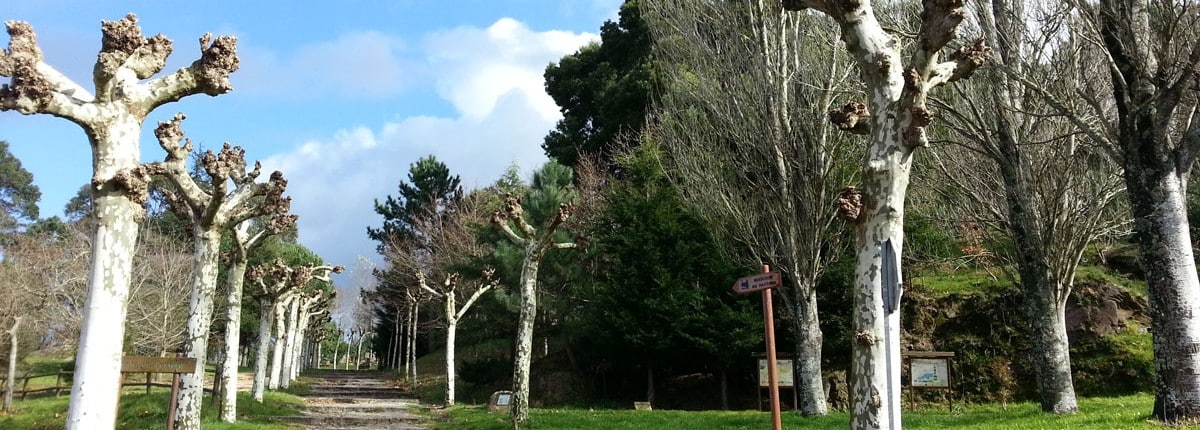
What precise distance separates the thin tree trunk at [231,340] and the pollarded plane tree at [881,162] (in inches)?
486

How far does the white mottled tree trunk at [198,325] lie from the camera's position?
39.2 feet

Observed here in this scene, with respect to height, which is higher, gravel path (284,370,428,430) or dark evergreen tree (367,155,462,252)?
dark evergreen tree (367,155,462,252)

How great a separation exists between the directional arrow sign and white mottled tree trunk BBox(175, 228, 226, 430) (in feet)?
29.3

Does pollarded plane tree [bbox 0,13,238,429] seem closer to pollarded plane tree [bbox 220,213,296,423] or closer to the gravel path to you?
pollarded plane tree [bbox 220,213,296,423]

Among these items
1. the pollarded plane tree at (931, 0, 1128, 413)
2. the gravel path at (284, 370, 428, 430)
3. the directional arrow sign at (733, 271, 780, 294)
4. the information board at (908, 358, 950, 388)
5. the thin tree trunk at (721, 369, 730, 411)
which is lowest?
the gravel path at (284, 370, 428, 430)

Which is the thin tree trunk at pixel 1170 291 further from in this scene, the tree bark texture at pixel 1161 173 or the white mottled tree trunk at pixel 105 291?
the white mottled tree trunk at pixel 105 291

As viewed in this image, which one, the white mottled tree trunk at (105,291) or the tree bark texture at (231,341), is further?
the tree bark texture at (231,341)

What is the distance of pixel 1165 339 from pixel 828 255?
8.35 m

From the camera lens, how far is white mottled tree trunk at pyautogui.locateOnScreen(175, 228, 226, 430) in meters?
12.0

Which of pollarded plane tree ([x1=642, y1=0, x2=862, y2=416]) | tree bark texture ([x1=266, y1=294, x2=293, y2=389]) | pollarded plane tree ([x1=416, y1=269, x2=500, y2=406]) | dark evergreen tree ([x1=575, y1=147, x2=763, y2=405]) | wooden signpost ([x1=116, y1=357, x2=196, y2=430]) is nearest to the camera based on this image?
wooden signpost ([x1=116, y1=357, x2=196, y2=430])

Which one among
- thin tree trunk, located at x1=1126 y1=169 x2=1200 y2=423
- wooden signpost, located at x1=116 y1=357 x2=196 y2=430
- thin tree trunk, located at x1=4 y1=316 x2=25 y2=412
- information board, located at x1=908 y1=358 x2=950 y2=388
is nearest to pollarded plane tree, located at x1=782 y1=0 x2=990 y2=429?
thin tree trunk, located at x1=1126 y1=169 x2=1200 y2=423

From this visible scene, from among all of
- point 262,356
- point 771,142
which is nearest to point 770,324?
point 771,142

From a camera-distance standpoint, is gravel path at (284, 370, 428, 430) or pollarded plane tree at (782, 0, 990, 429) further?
gravel path at (284, 370, 428, 430)

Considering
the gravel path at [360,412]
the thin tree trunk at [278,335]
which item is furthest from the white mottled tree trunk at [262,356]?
the thin tree trunk at [278,335]
